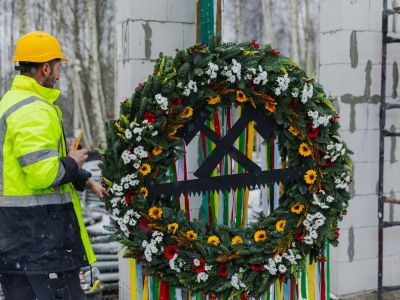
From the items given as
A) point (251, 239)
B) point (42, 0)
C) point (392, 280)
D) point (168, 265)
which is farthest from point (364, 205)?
point (42, 0)

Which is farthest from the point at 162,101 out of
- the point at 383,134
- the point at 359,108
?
the point at 383,134

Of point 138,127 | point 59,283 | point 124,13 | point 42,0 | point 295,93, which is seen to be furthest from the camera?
point 42,0

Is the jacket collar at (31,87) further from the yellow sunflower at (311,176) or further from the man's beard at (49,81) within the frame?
the yellow sunflower at (311,176)

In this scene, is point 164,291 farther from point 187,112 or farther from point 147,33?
point 147,33

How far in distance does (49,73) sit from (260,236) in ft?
4.89

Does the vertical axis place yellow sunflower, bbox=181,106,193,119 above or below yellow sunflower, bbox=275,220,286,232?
above

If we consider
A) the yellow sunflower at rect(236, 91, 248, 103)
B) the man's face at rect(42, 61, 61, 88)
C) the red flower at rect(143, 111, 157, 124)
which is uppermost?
the man's face at rect(42, 61, 61, 88)

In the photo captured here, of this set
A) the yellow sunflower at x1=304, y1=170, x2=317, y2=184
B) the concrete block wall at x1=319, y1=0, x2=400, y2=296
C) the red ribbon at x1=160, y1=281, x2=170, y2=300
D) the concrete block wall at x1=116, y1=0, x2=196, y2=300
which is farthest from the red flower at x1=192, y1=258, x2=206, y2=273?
the concrete block wall at x1=319, y1=0, x2=400, y2=296

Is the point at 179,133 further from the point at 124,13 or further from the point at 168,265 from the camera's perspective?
the point at 124,13

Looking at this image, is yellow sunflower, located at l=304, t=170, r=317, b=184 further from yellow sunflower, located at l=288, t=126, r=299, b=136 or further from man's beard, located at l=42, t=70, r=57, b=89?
man's beard, located at l=42, t=70, r=57, b=89

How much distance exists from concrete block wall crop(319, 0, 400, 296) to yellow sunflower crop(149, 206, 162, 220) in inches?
89.8

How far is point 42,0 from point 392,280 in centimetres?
2014

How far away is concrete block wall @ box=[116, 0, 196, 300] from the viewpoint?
431 centimetres

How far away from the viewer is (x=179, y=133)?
3.37 meters
